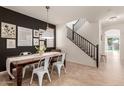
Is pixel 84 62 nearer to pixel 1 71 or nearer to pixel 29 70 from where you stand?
pixel 29 70

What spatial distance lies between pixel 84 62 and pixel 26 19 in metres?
3.84

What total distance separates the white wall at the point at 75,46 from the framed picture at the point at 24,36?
2513 mm

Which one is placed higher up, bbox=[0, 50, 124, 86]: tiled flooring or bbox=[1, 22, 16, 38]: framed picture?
bbox=[1, 22, 16, 38]: framed picture

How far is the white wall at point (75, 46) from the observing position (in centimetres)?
629

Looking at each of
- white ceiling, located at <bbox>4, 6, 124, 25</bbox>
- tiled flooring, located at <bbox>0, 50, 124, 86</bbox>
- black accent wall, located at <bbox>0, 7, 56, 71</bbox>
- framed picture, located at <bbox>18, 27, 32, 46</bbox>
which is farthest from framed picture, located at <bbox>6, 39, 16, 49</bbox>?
white ceiling, located at <bbox>4, 6, 124, 25</bbox>

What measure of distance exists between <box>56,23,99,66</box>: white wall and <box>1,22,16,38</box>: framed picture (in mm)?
3485

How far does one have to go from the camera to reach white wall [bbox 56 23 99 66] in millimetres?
6287

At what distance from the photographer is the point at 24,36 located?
5.39 m

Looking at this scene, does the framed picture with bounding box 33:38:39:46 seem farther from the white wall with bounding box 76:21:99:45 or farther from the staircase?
the white wall with bounding box 76:21:99:45

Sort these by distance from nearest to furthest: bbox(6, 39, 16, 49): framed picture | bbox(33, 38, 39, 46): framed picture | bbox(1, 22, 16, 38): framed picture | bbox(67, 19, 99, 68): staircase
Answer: bbox(1, 22, 16, 38): framed picture < bbox(6, 39, 16, 49): framed picture < bbox(33, 38, 39, 46): framed picture < bbox(67, 19, 99, 68): staircase

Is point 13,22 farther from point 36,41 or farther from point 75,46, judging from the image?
point 75,46

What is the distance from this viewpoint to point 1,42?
14.0ft
